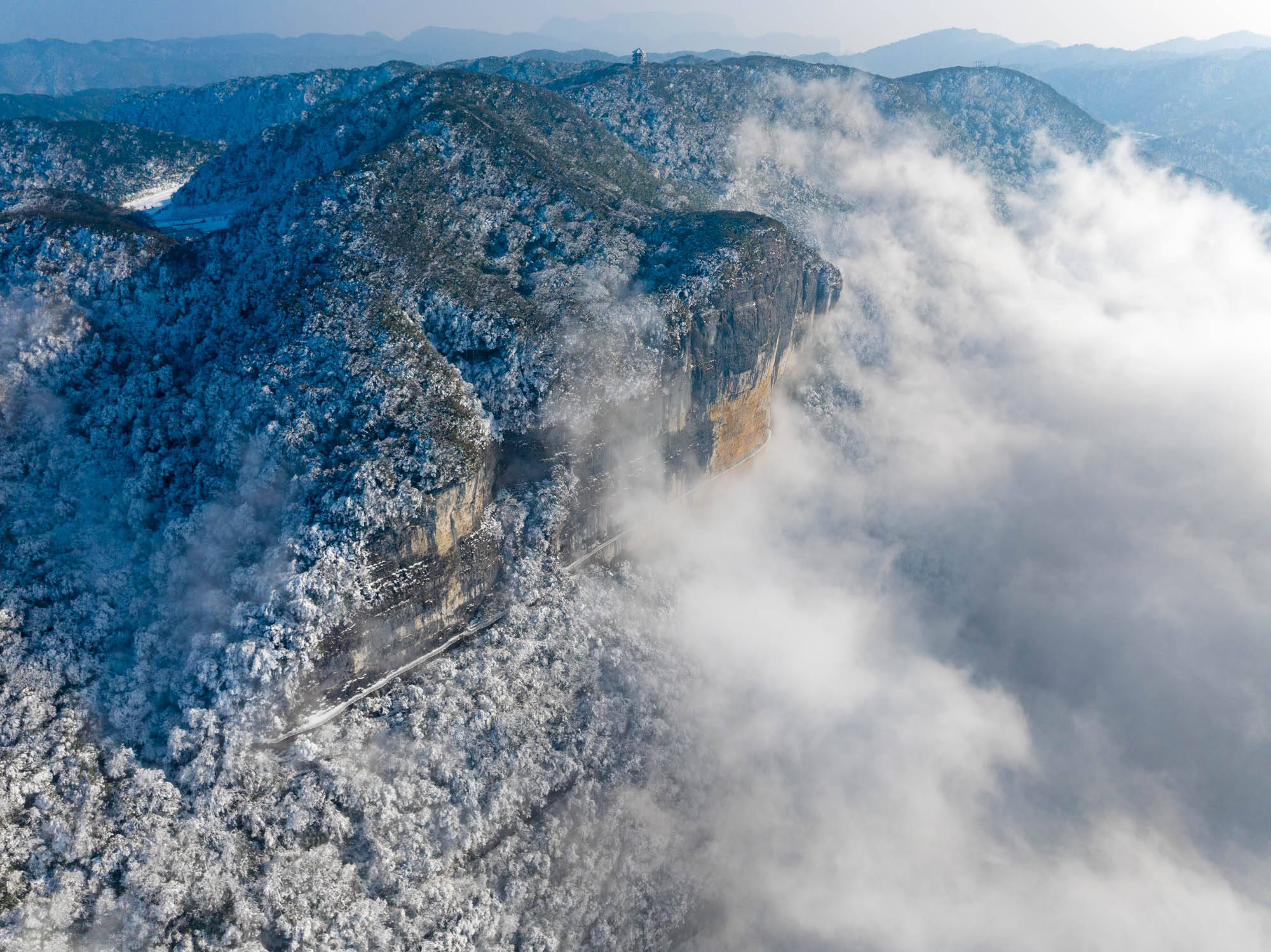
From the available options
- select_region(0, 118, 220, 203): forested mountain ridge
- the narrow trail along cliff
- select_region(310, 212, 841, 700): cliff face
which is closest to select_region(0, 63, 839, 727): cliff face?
select_region(310, 212, 841, 700): cliff face

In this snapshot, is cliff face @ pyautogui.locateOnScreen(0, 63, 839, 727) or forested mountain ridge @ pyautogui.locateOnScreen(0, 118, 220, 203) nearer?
cliff face @ pyautogui.locateOnScreen(0, 63, 839, 727)

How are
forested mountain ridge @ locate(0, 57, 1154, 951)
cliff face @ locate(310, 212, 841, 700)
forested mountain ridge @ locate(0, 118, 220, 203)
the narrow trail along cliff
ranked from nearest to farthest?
forested mountain ridge @ locate(0, 57, 1154, 951), the narrow trail along cliff, cliff face @ locate(310, 212, 841, 700), forested mountain ridge @ locate(0, 118, 220, 203)

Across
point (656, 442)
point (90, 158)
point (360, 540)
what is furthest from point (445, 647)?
point (90, 158)

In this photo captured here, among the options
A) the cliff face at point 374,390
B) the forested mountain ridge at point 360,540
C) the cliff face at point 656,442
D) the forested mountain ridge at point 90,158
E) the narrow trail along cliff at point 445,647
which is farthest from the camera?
the forested mountain ridge at point 90,158

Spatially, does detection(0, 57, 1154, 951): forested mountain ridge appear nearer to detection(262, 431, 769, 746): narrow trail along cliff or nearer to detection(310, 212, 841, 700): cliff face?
detection(310, 212, 841, 700): cliff face

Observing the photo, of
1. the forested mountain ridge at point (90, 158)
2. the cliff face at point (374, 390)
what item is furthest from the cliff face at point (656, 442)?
the forested mountain ridge at point (90, 158)

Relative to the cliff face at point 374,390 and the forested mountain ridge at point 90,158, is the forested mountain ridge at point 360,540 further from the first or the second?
the forested mountain ridge at point 90,158

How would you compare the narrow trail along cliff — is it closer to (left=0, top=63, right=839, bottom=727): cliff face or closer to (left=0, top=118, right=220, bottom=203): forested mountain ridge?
(left=0, top=63, right=839, bottom=727): cliff face

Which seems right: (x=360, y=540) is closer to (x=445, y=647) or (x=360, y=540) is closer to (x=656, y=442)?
(x=445, y=647)

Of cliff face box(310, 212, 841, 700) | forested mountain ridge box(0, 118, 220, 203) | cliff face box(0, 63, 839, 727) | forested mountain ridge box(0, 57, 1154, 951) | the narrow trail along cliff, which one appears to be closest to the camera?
forested mountain ridge box(0, 57, 1154, 951)

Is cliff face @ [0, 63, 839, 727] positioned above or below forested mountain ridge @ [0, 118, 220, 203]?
below

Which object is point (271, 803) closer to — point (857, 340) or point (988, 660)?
point (988, 660)
